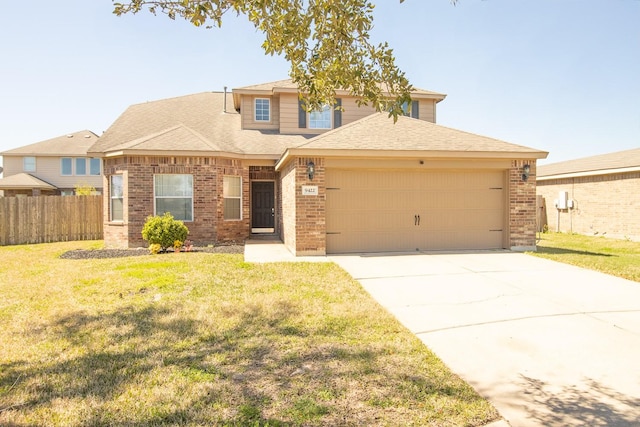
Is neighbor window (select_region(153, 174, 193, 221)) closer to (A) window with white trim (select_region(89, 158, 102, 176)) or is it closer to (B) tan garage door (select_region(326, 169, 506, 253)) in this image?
(B) tan garage door (select_region(326, 169, 506, 253))

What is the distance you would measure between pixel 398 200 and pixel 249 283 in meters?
5.44

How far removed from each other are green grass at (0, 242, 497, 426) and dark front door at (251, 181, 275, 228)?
1022 cm

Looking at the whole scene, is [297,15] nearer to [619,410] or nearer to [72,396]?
[72,396]

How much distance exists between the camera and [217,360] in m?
3.74

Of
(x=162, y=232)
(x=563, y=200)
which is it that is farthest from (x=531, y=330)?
(x=563, y=200)

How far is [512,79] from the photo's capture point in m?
12.3

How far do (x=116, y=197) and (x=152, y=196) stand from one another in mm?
1536

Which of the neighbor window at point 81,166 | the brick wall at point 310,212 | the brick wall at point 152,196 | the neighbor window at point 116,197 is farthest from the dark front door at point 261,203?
the neighbor window at point 81,166

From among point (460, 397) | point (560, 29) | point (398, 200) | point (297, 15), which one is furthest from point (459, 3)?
point (560, 29)

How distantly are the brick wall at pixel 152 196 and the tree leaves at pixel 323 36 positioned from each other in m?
8.48

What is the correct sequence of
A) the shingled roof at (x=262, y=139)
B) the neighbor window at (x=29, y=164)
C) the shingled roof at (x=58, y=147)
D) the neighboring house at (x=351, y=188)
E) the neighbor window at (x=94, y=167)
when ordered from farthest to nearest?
the neighbor window at (x=94, y=167) → the neighbor window at (x=29, y=164) → the shingled roof at (x=58, y=147) → the shingled roof at (x=262, y=139) → the neighboring house at (x=351, y=188)

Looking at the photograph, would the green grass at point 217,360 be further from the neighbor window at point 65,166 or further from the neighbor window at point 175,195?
the neighbor window at point 65,166

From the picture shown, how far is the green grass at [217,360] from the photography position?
284 centimetres

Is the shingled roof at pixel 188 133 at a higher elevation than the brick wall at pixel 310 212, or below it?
higher
